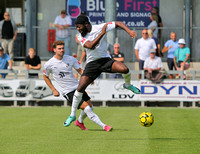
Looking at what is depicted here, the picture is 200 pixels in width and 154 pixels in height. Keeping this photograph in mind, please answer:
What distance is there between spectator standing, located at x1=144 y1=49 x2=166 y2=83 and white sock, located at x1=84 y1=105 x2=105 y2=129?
7.33m

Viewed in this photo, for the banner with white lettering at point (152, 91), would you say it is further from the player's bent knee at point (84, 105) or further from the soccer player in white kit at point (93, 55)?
the soccer player in white kit at point (93, 55)

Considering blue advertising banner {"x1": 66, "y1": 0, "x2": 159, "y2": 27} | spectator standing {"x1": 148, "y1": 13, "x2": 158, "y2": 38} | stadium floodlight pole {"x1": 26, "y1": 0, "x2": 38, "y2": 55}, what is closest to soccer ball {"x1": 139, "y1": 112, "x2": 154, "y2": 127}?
spectator standing {"x1": 148, "y1": 13, "x2": 158, "y2": 38}

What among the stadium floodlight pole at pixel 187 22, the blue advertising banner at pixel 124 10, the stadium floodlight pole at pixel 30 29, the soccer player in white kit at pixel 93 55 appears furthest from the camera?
the blue advertising banner at pixel 124 10

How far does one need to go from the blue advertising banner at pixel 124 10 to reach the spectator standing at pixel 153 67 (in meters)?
5.45

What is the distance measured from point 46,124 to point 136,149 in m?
4.37

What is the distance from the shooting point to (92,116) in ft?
34.4

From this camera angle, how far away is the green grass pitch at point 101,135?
8200 millimetres

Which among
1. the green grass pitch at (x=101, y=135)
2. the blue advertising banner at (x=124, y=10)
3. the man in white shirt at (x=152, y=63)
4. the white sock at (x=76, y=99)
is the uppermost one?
the blue advertising banner at (x=124, y=10)

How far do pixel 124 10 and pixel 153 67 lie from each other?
6163 mm

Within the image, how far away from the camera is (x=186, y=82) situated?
1775 cm

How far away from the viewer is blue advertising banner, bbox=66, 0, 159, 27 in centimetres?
2292

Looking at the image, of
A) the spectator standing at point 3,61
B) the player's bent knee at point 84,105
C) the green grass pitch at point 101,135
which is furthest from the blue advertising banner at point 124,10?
the player's bent knee at point 84,105

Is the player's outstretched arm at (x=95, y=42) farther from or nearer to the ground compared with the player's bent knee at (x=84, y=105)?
farther from the ground

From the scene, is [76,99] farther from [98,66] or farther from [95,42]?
[95,42]
